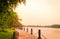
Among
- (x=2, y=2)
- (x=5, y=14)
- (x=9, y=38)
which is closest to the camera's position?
(x=2, y=2)

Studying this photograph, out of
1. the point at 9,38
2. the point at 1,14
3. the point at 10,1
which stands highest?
the point at 10,1

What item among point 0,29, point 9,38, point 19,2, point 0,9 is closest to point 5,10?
point 0,9

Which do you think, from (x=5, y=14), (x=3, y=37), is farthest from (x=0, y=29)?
(x=5, y=14)

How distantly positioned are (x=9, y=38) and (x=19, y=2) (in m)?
4.29

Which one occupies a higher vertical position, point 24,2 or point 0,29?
point 24,2

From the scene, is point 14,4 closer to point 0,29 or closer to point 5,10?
point 5,10

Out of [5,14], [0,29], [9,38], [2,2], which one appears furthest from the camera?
[0,29]

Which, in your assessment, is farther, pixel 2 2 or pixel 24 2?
pixel 24 2

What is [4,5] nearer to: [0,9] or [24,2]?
[0,9]

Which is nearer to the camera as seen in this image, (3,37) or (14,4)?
(14,4)

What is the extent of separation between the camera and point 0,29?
2550cm

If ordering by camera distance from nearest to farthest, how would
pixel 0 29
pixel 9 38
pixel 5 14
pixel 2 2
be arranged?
pixel 2 2, pixel 5 14, pixel 9 38, pixel 0 29

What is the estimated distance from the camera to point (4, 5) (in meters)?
15.8

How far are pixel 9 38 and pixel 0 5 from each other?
4912mm
